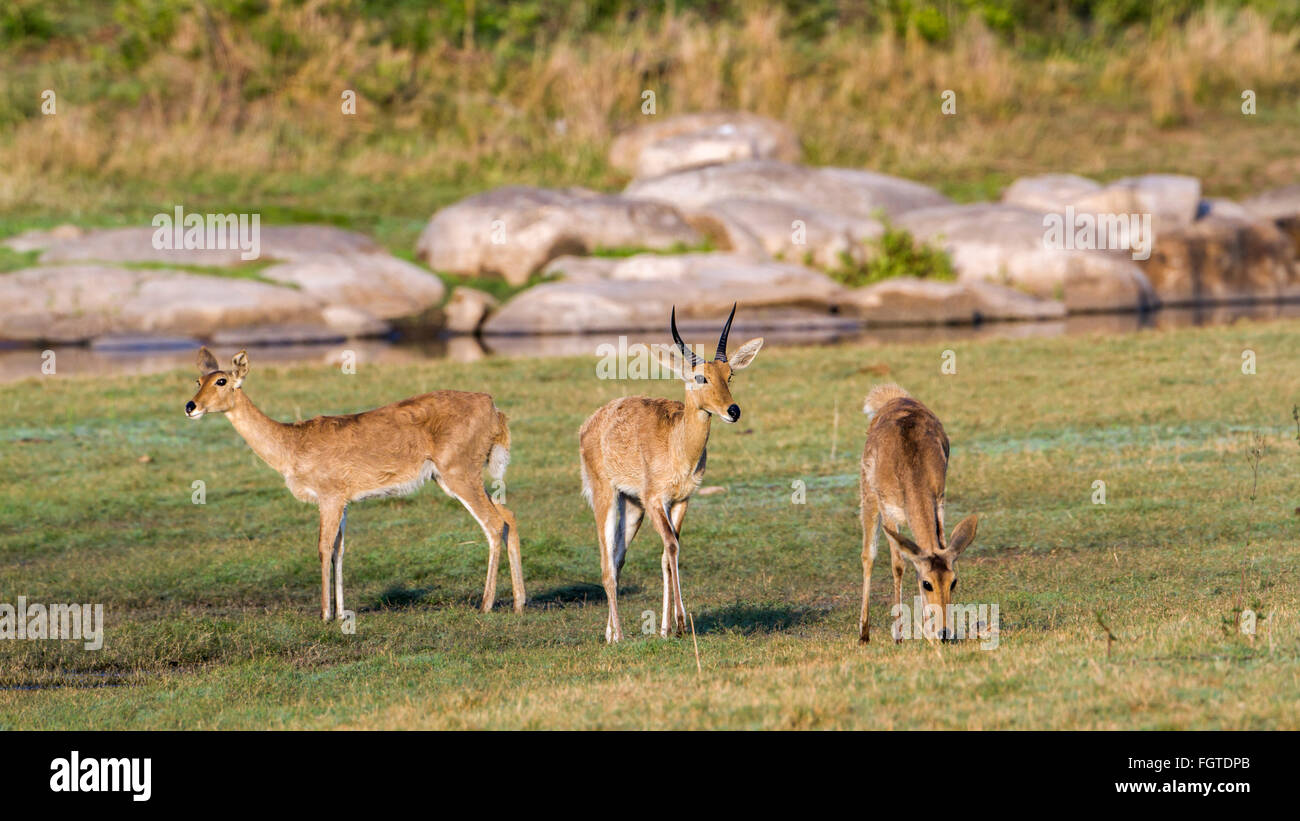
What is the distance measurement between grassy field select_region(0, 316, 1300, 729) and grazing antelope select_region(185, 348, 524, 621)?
620mm

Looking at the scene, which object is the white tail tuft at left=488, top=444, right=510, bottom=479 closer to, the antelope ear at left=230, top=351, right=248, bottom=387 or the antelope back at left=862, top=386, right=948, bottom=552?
the antelope ear at left=230, top=351, right=248, bottom=387

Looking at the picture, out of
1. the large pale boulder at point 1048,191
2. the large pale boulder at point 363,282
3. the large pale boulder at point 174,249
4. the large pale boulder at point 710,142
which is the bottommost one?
the large pale boulder at point 363,282

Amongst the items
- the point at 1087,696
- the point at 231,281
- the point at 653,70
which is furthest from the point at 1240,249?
the point at 1087,696

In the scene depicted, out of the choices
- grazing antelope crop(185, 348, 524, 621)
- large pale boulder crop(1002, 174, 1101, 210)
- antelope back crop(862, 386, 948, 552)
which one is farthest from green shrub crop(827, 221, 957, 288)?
antelope back crop(862, 386, 948, 552)

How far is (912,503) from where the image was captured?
29.5 feet

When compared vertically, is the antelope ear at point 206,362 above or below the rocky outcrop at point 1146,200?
below

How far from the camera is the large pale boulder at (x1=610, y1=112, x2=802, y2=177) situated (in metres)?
33.3

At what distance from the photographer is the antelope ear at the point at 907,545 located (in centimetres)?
845

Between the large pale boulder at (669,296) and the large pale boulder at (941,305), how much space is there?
52 centimetres

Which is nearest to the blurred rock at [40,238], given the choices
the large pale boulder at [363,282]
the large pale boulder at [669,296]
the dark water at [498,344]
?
the dark water at [498,344]

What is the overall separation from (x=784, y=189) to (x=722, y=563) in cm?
1929

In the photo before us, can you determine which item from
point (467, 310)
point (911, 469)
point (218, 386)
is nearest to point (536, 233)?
point (467, 310)

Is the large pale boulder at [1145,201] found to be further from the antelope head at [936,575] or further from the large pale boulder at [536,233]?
the antelope head at [936,575]

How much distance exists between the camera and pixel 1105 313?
27.6 meters
